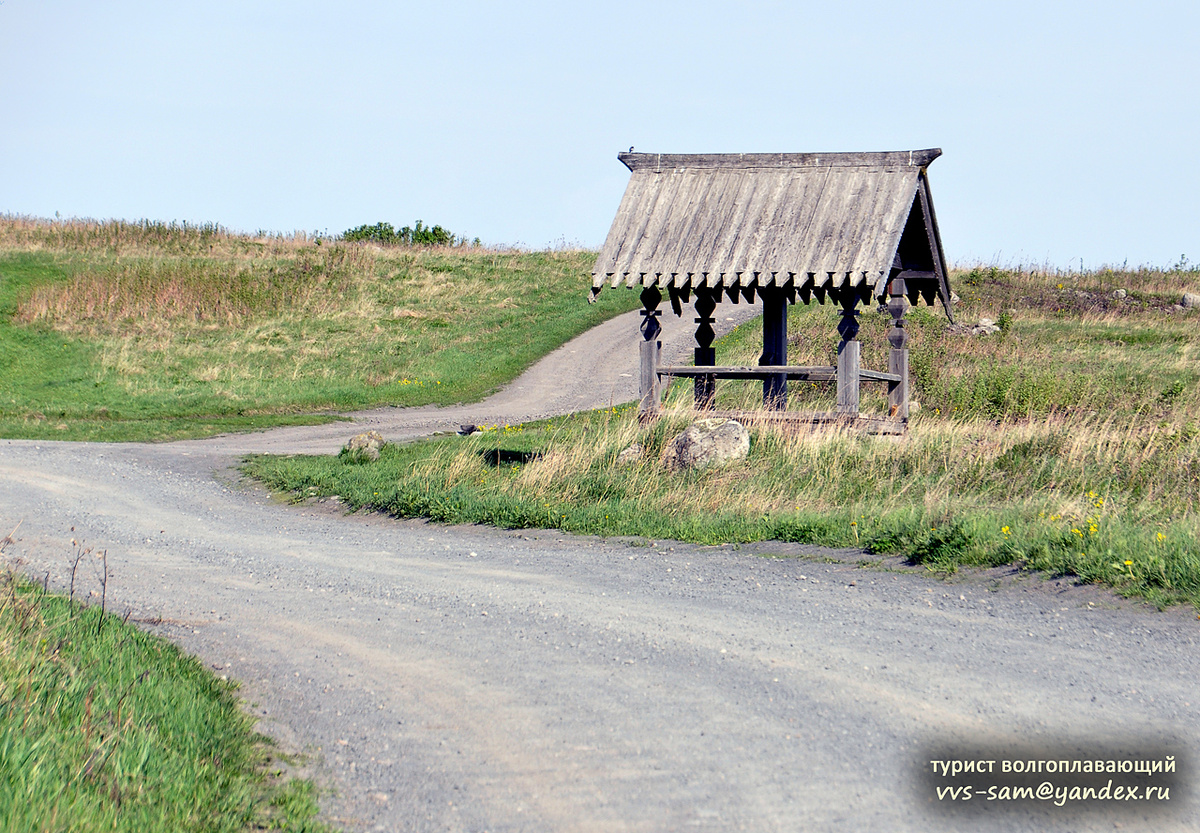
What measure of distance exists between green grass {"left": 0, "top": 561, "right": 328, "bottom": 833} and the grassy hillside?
53.1ft

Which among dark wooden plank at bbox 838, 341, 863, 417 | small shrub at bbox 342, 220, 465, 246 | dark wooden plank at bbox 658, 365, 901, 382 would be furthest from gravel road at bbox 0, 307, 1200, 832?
small shrub at bbox 342, 220, 465, 246

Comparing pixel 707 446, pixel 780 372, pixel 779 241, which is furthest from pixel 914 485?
pixel 779 241

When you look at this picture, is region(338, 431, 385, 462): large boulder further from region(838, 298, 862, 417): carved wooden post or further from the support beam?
region(838, 298, 862, 417): carved wooden post

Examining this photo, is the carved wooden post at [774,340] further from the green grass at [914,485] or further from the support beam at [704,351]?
the green grass at [914,485]

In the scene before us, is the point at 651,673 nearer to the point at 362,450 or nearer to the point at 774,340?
the point at 774,340

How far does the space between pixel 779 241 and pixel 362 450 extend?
7.45m

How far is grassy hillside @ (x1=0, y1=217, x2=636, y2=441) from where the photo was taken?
82.0ft

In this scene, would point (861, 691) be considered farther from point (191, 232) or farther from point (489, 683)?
point (191, 232)

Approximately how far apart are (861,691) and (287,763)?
3.10 meters

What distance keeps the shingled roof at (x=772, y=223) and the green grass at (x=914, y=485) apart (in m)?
2.15

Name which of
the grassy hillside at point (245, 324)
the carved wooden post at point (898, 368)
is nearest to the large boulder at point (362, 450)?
the grassy hillside at point (245, 324)

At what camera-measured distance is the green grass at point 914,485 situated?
340 inches

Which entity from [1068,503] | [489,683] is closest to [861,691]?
[489,683]

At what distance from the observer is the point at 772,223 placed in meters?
14.3
